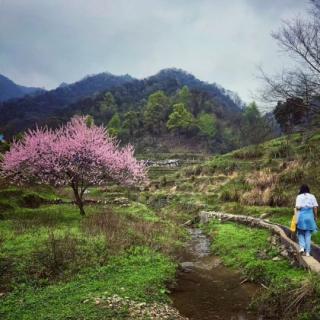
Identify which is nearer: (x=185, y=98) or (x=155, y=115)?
(x=155, y=115)

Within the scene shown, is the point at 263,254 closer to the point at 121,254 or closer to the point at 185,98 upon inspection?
the point at 121,254

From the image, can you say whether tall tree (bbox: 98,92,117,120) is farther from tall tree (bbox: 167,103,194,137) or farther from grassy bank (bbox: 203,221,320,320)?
grassy bank (bbox: 203,221,320,320)

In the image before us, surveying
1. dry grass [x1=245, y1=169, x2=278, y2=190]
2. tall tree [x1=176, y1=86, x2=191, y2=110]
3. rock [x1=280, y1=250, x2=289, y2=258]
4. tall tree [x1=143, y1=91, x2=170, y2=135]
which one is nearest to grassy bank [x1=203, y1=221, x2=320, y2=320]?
rock [x1=280, y1=250, x2=289, y2=258]

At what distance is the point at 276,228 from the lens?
17.2 meters

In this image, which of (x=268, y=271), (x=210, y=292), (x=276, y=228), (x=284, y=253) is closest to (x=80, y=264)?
(x=210, y=292)

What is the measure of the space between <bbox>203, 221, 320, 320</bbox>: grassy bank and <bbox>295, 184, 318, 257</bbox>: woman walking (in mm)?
797

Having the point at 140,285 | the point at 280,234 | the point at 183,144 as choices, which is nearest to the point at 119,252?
the point at 140,285

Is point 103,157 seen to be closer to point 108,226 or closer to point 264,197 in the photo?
point 108,226

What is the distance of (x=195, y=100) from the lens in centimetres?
13350

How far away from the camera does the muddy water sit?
1030 cm

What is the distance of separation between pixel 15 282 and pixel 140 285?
135 inches

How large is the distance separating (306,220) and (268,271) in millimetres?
1927

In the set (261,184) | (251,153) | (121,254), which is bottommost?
(121,254)

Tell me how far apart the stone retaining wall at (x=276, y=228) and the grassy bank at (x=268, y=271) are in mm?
309
